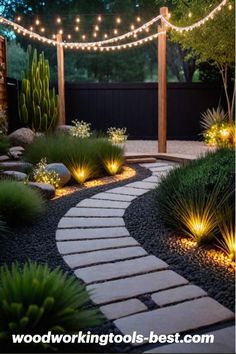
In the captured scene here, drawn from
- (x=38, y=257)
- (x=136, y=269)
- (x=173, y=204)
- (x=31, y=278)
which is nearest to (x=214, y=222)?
(x=173, y=204)

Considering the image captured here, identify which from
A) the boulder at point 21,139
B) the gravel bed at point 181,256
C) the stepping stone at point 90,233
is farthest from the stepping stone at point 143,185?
the boulder at point 21,139

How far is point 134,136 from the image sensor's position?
11.9 m

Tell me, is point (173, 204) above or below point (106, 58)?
below

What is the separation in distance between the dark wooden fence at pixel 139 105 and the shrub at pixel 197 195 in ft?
24.8

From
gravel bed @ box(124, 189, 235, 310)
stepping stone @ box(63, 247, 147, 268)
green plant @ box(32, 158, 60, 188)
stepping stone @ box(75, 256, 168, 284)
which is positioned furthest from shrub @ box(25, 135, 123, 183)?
stepping stone @ box(75, 256, 168, 284)

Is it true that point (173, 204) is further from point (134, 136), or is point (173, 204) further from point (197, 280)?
point (134, 136)

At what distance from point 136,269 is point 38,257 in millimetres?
734

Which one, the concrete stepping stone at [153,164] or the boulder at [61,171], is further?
the concrete stepping stone at [153,164]

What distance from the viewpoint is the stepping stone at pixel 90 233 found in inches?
142

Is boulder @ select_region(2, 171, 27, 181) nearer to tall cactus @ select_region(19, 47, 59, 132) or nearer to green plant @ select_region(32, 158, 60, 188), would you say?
green plant @ select_region(32, 158, 60, 188)

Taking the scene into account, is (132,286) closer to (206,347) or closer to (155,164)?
(206,347)

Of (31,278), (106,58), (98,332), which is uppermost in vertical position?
(106,58)

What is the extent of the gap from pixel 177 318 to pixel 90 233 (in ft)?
5.14

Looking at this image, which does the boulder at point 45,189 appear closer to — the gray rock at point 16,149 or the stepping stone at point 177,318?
the gray rock at point 16,149
